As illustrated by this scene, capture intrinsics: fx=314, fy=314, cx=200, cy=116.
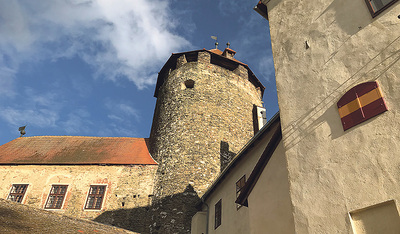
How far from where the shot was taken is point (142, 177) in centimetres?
1562

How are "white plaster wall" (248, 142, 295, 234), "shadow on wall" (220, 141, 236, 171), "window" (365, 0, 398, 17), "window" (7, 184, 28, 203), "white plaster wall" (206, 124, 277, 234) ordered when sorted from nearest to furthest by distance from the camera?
"window" (365, 0, 398, 17)
"white plaster wall" (248, 142, 295, 234)
"white plaster wall" (206, 124, 277, 234)
"window" (7, 184, 28, 203)
"shadow on wall" (220, 141, 236, 171)

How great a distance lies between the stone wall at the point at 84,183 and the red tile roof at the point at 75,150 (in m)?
0.43

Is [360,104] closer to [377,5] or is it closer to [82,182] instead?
[377,5]

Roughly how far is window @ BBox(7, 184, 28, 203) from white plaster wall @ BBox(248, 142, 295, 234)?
41.9ft

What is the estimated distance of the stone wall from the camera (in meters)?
14.6

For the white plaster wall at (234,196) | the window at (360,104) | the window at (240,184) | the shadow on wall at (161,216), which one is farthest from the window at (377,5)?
the shadow on wall at (161,216)

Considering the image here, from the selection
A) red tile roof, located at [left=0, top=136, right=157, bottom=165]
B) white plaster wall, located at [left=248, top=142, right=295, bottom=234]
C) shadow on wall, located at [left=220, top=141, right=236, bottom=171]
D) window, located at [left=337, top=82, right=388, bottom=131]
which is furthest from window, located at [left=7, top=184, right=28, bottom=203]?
window, located at [left=337, top=82, right=388, bottom=131]

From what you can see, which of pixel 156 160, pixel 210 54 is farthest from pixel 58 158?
pixel 210 54

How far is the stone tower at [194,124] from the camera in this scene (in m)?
14.3

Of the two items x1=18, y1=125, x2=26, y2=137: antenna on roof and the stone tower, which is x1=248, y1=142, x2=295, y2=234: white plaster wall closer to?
the stone tower

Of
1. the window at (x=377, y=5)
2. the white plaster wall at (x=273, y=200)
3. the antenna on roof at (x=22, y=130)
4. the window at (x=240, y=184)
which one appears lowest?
the white plaster wall at (x=273, y=200)

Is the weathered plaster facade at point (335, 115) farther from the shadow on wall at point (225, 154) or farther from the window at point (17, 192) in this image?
the window at point (17, 192)

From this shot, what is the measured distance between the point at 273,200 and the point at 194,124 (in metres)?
10.8

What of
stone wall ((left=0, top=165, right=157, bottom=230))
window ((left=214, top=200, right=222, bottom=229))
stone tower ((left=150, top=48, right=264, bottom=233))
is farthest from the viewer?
stone wall ((left=0, top=165, right=157, bottom=230))
